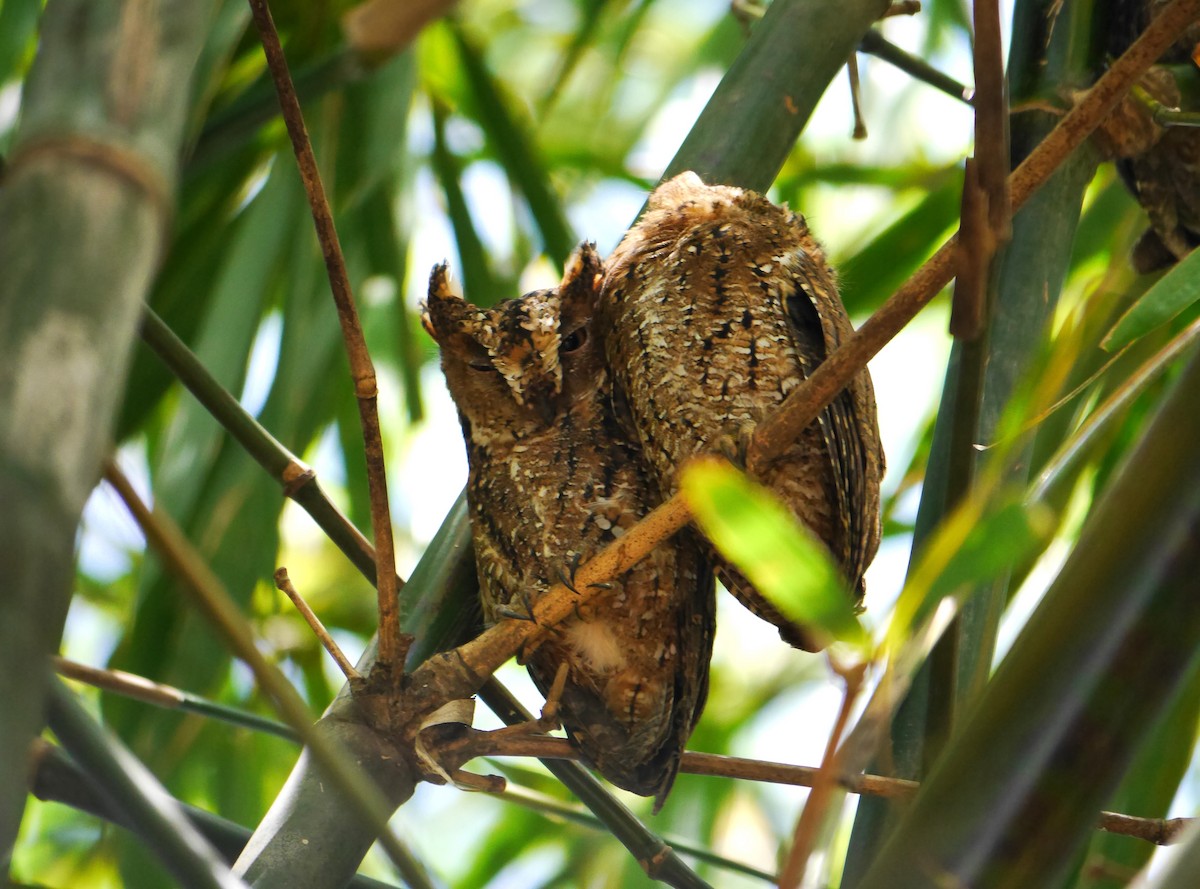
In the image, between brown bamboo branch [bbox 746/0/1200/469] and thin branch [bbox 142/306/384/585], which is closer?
brown bamboo branch [bbox 746/0/1200/469]

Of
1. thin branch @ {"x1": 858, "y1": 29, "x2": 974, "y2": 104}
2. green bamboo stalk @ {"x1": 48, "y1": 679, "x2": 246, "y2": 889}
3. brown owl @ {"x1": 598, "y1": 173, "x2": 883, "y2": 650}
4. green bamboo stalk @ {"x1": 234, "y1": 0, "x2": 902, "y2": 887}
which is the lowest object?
green bamboo stalk @ {"x1": 48, "y1": 679, "x2": 246, "y2": 889}

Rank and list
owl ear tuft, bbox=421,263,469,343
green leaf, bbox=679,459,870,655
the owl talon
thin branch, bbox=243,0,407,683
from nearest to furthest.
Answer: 1. green leaf, bbox=679,459,870,655
2. thin branch, bbox=243,0,407,683
3. the owl talon
4. owl ear tuft, bbox=421,263,469,343

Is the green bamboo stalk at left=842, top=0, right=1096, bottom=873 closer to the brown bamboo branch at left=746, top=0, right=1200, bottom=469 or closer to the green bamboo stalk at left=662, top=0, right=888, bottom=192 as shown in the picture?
the brown bamboo branch at left=746, top=0, right=1200, bottom=469

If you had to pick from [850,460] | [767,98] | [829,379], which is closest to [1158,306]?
A: [829,379]

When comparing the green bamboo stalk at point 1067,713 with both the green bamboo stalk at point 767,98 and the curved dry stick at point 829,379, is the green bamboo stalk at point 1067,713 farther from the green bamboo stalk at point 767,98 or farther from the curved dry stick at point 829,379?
the green bamboo stalk at point 767,98

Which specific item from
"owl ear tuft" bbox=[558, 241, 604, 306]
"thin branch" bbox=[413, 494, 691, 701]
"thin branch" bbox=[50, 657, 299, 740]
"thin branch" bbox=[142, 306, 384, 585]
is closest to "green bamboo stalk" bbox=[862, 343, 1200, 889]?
"thin branch" bbox=[50, 657, 299, 740]

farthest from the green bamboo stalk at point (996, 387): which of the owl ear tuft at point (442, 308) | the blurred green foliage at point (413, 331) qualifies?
the owl ear tuft at point (442, 308)
